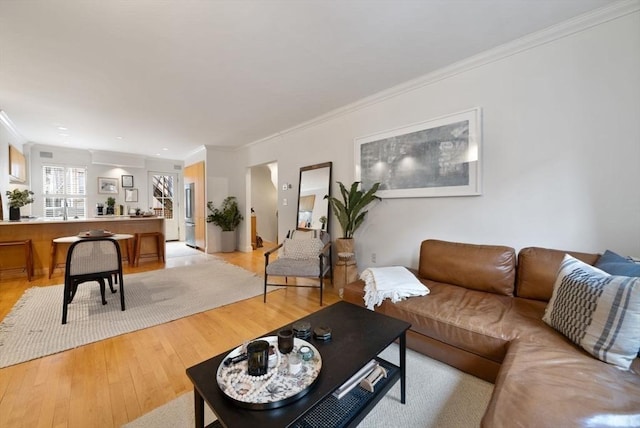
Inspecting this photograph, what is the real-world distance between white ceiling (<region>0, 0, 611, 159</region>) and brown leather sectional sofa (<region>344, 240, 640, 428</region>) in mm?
1878

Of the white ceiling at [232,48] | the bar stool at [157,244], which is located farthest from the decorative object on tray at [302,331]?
the bar stool at [157,244]

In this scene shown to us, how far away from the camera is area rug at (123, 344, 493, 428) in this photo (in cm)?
138

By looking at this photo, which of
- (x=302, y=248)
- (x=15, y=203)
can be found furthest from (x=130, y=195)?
(x=302, y=248)

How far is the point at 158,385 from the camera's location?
1676 millimetres

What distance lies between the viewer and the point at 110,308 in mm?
2844

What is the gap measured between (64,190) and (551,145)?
956 centimetres

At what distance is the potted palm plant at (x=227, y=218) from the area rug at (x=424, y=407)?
4.99 metres

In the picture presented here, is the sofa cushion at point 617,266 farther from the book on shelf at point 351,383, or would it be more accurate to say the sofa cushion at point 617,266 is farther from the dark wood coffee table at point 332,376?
the book on shelf at point 351,383

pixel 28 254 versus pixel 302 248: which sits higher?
pixel 302 248

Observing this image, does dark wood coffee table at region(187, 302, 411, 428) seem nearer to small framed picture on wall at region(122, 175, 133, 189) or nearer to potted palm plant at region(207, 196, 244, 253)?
potted palm plant at region(207, 196, 244, 253)

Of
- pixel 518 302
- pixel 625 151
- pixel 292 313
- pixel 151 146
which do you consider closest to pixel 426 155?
pixel 625 151

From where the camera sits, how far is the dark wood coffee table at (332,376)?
89 cm

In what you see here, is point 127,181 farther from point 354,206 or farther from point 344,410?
point 344,410

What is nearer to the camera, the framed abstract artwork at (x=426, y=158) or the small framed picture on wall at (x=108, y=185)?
the framed abstract artwork at (x=426, y=158)
